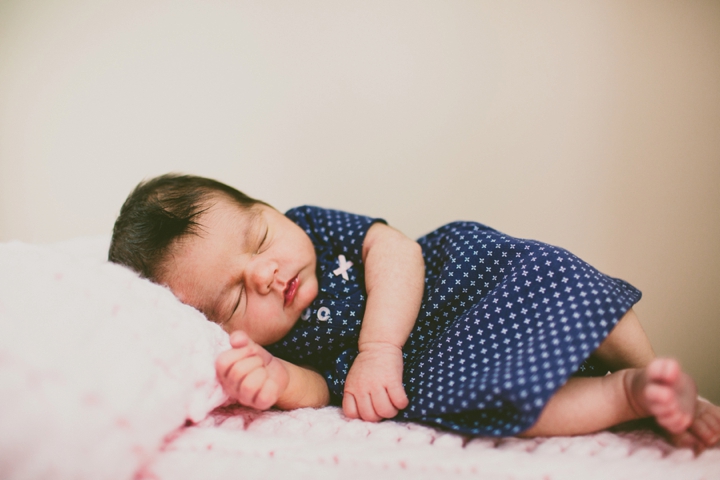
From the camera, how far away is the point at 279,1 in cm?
109

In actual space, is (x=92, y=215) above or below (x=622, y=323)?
below

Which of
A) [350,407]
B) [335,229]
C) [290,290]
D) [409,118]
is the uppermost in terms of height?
[409,118]

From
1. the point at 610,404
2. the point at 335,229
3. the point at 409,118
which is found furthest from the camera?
the point at 409,118

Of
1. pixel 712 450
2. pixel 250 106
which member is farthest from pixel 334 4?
pixel 712 450

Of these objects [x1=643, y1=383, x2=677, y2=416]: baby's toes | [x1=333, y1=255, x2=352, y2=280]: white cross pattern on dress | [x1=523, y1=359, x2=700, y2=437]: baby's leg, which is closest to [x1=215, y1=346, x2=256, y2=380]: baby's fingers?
[x1=333, y1=255, x2=352, y2=280]: white cross pattern on dress

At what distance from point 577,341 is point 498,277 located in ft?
0.60

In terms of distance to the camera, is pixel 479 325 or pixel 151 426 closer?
pixel 151 426

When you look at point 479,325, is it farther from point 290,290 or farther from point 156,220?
point 156,220

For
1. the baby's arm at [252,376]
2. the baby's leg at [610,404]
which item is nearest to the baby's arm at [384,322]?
the baby's arm at [252,376]

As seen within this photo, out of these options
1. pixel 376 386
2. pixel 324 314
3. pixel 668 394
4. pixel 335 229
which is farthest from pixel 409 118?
pixel 668 394

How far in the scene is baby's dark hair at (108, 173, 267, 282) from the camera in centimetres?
73

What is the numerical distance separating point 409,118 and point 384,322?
2.08 ft

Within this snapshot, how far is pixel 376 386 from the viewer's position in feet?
2.11

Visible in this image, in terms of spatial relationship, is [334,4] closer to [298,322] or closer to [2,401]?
[298,322]
